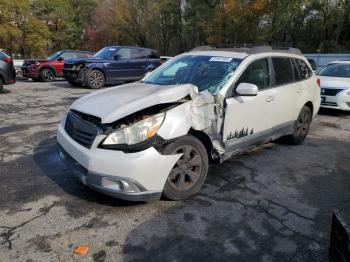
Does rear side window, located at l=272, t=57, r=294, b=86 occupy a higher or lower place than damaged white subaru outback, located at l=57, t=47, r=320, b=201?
higher

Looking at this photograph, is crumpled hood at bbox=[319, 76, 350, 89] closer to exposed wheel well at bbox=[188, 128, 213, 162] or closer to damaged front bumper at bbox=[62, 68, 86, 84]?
exposed wheel well at bbox=[188, 128, 213, 162]

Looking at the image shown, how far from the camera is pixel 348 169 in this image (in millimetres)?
5113

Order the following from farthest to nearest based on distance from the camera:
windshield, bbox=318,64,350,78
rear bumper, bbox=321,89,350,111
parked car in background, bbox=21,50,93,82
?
parked car in background, bbox=21,50,93,82 < windshield, bbox=318,64,350,78 < rear bumper, bbox=321,89,350,111

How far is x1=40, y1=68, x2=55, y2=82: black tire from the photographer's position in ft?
54.9

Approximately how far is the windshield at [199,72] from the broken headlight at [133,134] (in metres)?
1.17

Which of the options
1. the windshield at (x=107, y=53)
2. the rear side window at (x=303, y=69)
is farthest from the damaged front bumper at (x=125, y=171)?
the windshield at (x=107, y=53)

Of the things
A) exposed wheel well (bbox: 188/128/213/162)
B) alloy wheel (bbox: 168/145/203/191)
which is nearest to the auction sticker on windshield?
exposed wheel well (bbox: 188/128/213/162)

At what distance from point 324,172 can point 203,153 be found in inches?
85.4

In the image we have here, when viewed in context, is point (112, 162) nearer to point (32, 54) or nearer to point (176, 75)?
point (176, 75)

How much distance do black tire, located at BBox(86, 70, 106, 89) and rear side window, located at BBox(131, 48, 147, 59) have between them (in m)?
1.72

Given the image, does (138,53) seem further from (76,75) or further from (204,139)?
(204,139)

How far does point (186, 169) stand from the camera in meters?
3.78

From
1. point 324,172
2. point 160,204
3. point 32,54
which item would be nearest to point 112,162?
point 160,204

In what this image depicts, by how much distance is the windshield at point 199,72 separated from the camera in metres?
4.40
